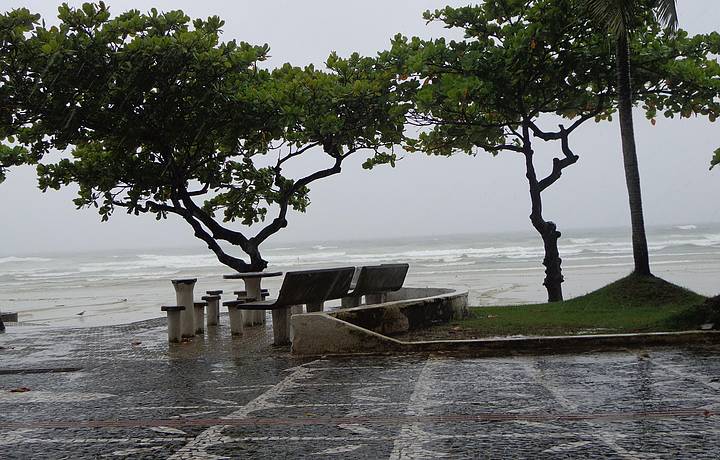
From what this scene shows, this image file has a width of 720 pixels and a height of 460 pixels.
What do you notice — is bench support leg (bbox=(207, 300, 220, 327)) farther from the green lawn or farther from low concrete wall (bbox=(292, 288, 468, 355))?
the green lawn

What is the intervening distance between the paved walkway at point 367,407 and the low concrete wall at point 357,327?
0.43 m

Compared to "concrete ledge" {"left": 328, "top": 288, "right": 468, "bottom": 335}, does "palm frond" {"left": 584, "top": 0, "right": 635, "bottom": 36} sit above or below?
above

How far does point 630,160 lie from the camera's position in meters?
12.9

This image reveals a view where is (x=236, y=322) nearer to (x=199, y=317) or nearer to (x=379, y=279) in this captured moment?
(x=199, y=317)

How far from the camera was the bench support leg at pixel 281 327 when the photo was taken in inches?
407

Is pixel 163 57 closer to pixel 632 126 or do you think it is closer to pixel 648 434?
pixel 632 126

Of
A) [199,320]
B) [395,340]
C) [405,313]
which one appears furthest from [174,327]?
[395,340]

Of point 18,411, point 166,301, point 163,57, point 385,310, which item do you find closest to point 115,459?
point 18,411

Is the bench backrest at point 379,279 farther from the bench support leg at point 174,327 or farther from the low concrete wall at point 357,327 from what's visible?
the bench support leg at point 174,327

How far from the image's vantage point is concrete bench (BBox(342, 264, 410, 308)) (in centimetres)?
1146

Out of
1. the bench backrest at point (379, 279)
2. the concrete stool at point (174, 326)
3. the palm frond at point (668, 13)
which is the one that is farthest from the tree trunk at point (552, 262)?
the concrete stool at point (174, 326)

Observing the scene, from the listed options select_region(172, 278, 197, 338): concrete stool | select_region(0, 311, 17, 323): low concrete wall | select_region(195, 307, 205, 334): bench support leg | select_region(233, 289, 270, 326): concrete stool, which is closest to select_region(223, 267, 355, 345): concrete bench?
select_region(172, 278, 197, 338): concrete stool

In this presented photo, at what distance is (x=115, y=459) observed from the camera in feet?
15.8

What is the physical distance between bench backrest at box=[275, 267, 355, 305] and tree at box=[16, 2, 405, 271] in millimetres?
4270
